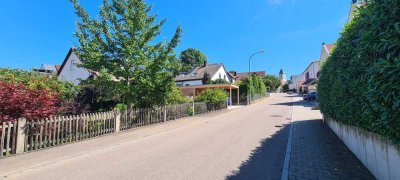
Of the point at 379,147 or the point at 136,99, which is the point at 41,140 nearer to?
the point at 136,99

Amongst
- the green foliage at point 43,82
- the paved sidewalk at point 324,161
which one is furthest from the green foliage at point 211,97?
the paved sidewalk at point 324,161

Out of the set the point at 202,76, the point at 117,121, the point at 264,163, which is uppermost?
the point at 202,76

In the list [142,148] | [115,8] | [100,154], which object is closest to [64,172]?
[100,154]

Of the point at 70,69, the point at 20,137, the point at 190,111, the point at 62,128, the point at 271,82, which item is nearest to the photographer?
the point at 20,137

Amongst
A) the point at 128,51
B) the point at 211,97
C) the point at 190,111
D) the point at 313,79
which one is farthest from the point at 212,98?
the point at 313,79

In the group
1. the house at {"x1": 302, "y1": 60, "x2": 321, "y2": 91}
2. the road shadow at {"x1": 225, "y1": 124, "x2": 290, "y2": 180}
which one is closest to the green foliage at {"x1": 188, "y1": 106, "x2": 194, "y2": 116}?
the road shadow at {"x1": 225, "y1": 124, "x2": 290, "y2": 180}

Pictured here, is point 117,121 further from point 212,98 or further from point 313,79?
point 313,79

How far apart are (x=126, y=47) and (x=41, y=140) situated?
699 centimetres

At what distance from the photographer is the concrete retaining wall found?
4551 millimetres

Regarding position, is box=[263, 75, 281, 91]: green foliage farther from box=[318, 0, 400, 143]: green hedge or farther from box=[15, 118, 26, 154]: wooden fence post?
box=[318, 0, 400, 143]: green hedge

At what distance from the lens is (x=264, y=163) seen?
6977mm

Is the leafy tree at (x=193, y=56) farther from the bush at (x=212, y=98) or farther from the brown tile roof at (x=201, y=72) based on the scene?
the bush at (x=212, y=98)

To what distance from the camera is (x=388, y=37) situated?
3543 mm

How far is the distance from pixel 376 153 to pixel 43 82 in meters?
15.8
